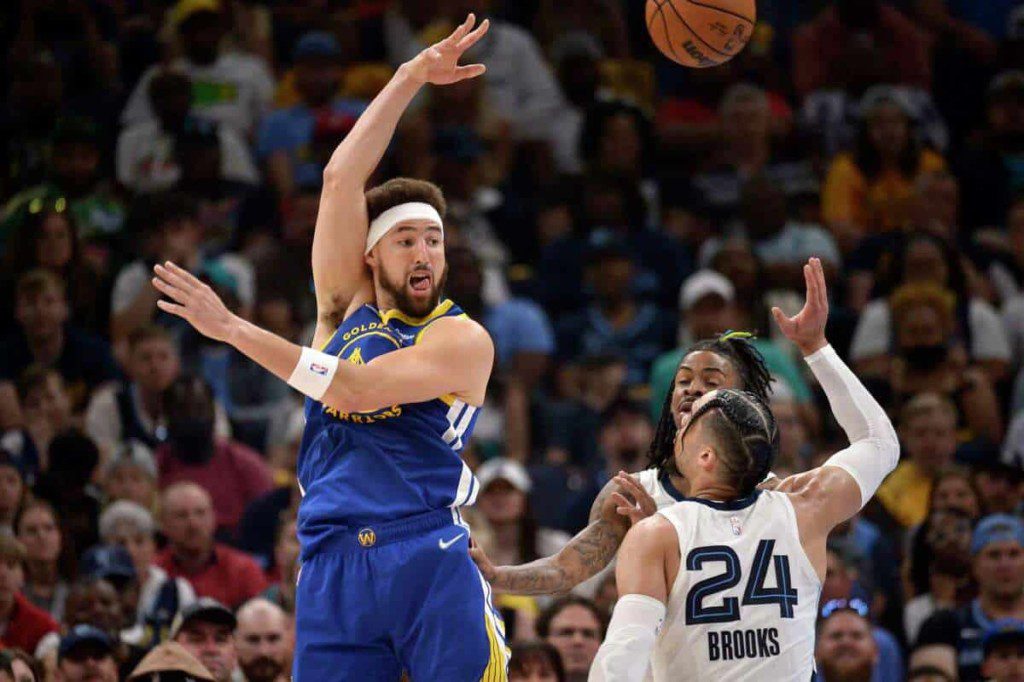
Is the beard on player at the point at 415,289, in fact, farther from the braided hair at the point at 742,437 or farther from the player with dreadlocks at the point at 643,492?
the braided hair at the point at 742,437

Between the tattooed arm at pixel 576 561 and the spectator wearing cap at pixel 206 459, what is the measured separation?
17.6 feet

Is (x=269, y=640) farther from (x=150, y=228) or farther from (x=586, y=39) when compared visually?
(x=586, y=39)

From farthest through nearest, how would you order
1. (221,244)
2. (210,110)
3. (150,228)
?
1. (210,110)
2. (221,244)
3. (150,228)

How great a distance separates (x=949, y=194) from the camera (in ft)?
49.3

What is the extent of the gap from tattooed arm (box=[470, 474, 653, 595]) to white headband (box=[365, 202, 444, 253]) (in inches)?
51.4

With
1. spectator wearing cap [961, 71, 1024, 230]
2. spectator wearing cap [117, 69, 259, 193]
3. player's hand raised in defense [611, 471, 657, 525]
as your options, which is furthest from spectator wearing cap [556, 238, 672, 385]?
player's hand raised in defense [611, 471, 657, 525]

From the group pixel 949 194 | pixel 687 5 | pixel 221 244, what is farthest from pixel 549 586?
pixel 949 194

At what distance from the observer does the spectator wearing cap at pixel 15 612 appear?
9.89 metres

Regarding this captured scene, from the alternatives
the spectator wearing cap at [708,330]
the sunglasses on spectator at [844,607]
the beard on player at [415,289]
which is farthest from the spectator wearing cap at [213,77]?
the beard on player at [415,289]

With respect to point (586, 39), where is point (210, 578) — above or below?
below

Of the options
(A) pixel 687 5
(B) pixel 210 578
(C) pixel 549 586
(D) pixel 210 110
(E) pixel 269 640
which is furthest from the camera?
(D) pixel 210 110

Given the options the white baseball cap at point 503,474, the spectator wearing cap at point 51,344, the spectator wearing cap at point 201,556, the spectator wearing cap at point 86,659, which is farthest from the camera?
the spectator wearing cap at point 51,344

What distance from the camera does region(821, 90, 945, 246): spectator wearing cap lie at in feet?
50.0

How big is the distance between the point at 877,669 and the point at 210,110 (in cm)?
830
